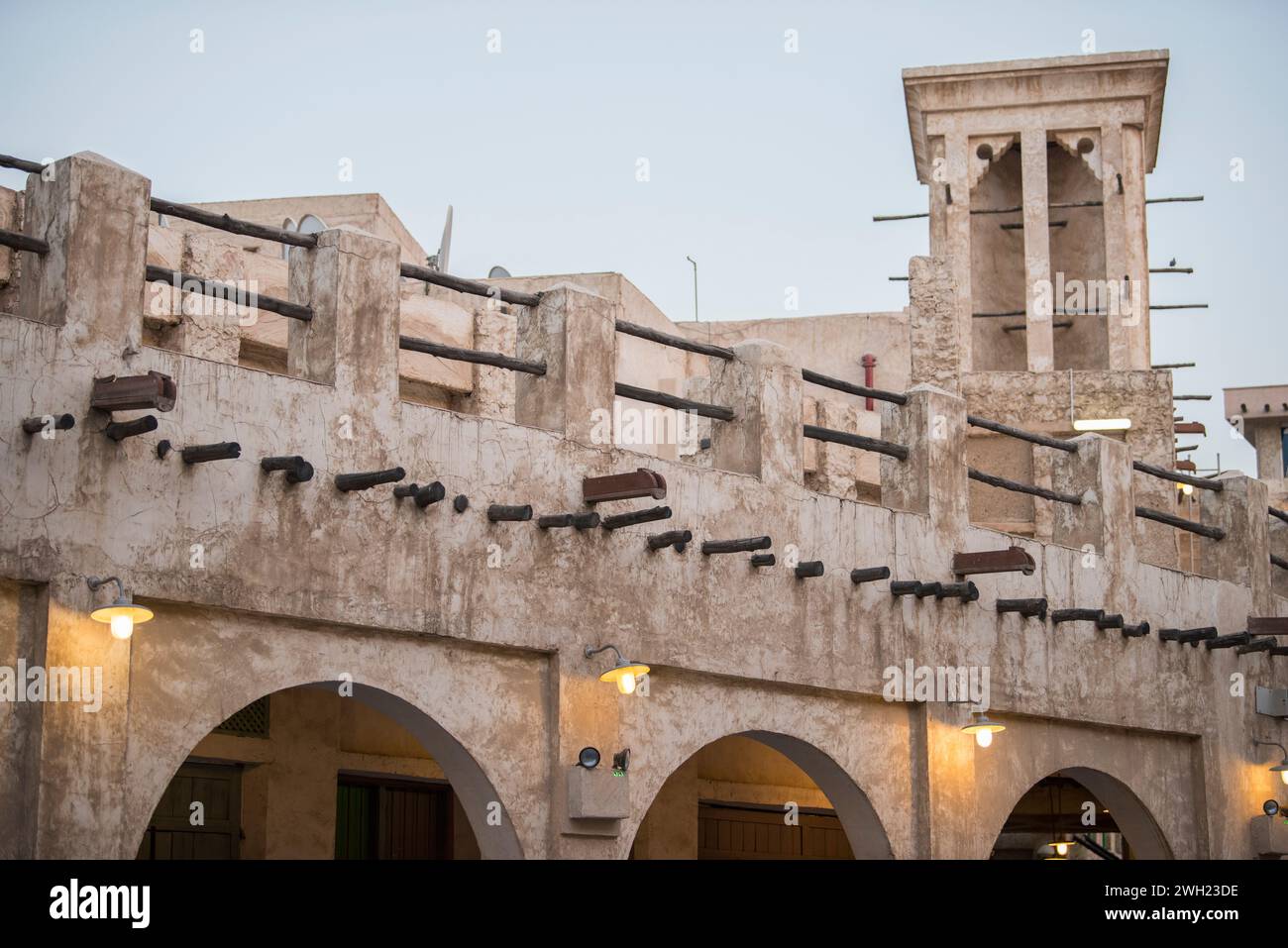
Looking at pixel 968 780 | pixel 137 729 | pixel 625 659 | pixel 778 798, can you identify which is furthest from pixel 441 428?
pixel 778 798

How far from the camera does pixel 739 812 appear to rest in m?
19.6

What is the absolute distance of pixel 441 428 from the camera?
12.1 metres

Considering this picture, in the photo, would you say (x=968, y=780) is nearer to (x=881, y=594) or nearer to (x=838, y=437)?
(x=881, y=594)

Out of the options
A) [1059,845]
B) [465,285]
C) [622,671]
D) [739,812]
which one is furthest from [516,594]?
[1059,845]

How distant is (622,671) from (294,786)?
4.29 meters

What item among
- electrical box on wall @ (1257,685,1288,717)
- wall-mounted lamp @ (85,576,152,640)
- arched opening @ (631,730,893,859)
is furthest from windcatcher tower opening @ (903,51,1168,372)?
wall-mounted lamp @ (85,576,152,640)

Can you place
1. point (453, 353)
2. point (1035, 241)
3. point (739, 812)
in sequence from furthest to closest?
point (1035, 241) < point (739, 812) < point (453, 353)

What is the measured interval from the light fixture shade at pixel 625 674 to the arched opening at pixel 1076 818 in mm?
5307

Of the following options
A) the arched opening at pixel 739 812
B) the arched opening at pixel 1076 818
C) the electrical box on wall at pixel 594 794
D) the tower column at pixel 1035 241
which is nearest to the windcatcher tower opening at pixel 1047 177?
the tower column at pixel 1035 241

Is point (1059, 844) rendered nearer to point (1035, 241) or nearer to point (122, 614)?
point (1035, 241)

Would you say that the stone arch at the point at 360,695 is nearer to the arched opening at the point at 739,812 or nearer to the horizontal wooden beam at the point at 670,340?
the horizontal wooden beam at the point at 670,340

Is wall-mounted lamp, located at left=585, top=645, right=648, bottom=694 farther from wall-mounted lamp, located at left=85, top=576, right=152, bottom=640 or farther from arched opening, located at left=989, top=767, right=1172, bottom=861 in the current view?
arched opening, located at left=989, top=767, right=1172, bottom=861

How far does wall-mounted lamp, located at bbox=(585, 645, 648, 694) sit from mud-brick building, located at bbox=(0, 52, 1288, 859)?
25 mm

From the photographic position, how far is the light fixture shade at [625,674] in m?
12.2
